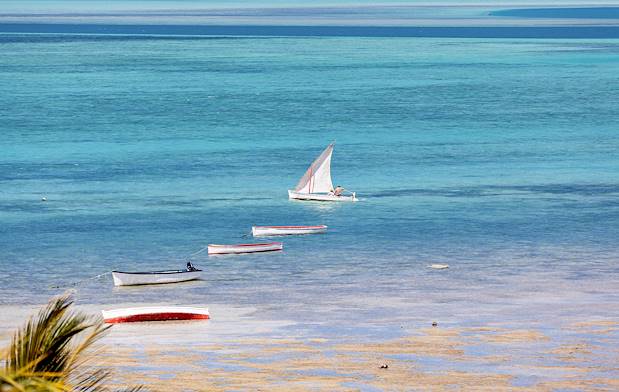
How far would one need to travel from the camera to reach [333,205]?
237 feet

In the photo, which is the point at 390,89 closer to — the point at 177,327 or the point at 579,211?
the point at 579,211

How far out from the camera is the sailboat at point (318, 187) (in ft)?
242

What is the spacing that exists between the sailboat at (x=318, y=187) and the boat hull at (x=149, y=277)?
83.3 feet

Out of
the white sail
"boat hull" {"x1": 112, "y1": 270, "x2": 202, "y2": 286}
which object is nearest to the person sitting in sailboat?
the white sail

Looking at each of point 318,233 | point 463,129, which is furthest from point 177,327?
point 463,129

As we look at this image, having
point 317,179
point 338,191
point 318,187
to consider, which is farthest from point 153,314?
point 317,179

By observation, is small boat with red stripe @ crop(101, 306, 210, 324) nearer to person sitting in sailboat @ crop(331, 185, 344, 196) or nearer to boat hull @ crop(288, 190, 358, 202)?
boat hull @ crop(288, 190, 358, 202)

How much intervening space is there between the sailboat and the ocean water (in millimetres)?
1563

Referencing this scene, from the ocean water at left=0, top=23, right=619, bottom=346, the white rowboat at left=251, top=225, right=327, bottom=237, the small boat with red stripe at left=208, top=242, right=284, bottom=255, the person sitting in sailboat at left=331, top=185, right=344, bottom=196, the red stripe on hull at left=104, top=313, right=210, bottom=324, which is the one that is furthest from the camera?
the person sitting in sailboat at left=331, top=185, right=344, bottom=196

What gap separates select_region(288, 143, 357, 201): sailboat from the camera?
2901 inches

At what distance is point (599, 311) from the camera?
4125cm

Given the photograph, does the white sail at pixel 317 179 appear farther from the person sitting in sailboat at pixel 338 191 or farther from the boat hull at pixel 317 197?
the person sitting in sailboat at pixel 338 191

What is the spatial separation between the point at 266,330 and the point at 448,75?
135628 millimetres

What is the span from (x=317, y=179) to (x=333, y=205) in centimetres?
423
